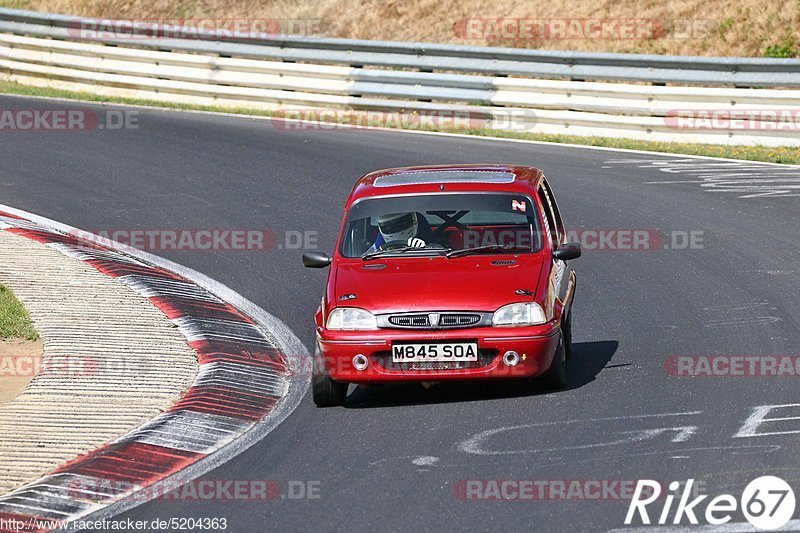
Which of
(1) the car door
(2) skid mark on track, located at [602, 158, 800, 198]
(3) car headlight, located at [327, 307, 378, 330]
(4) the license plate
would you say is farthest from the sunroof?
(2) skid mark on track, located at [602, 158, 800, 198]

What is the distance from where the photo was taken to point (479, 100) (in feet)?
71.1

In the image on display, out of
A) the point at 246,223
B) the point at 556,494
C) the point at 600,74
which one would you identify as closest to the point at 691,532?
the point at 556,494

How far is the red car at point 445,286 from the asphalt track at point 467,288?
0.32 meters

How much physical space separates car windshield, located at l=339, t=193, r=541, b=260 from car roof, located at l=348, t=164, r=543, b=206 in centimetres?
8

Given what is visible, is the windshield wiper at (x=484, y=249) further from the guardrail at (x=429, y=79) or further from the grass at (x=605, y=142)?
the guardrail at (x=429, y=79)

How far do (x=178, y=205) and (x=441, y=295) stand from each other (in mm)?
7856

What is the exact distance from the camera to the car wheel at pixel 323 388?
922 cm

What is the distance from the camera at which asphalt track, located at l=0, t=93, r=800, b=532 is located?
7305 mm

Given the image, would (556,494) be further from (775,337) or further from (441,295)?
(775,337)

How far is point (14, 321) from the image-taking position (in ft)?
35.8
